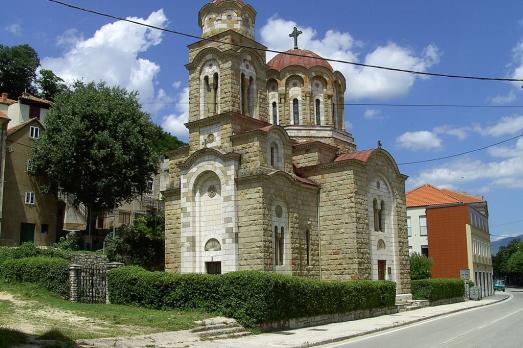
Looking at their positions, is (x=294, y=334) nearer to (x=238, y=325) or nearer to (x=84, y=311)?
(x=238, y=325)

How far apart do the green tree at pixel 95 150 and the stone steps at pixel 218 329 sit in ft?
66.9

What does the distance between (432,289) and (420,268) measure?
1133cm

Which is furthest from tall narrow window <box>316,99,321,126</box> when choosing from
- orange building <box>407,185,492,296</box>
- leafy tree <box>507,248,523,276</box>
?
leafy tree <box>507,248,523,276</box>

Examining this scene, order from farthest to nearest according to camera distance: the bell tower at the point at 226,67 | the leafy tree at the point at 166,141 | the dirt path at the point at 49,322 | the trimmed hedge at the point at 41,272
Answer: the leafy tree at the point at 166,141
the bell tower at the point at 226,67
the trimmed hedge at the point at 41,272
the dirt path at the point at 49,322

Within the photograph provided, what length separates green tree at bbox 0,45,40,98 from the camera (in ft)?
177

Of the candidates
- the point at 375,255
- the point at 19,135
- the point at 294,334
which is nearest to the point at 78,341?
the point at 294,334

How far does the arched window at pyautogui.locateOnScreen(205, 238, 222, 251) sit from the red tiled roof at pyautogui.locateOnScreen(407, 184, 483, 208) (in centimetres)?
3300

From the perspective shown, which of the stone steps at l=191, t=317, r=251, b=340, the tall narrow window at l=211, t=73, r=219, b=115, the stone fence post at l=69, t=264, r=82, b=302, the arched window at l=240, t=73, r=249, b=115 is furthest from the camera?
the arched window at l=240, t=73, r=249, b=115

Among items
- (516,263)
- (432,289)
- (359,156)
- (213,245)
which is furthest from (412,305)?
(516,263)

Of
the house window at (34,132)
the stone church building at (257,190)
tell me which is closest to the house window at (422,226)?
the stone church building at (257,190)

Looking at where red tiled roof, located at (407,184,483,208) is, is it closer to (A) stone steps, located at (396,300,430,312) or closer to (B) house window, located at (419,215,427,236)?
(B) house window, located at (419,215,427,236)

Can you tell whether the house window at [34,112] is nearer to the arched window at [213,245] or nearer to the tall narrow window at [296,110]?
the tall narrow window at [296,110]

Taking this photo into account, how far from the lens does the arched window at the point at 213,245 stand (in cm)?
2486

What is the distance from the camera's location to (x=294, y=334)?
1714cm
